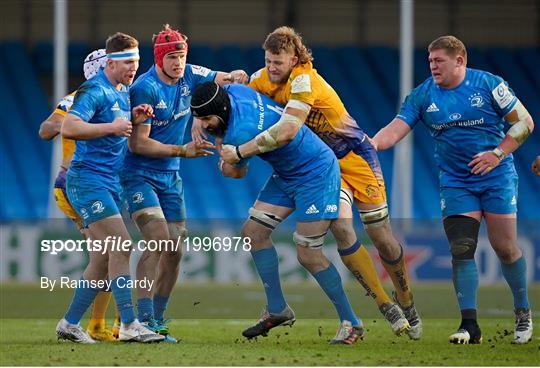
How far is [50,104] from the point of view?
24438 millimetres

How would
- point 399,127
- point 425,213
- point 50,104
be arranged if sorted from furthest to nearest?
point 50,104
point 425,213
point 399,127

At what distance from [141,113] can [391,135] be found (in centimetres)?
203

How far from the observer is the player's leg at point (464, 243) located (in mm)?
9586

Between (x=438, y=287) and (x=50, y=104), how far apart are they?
1012 cm

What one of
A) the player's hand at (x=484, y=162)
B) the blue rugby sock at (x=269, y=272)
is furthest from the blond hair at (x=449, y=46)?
the blue rugby sock at (x=269, y=272)

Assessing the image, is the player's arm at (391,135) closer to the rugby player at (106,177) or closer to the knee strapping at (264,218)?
the knee strapping at (264,218)

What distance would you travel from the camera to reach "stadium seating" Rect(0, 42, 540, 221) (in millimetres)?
22469

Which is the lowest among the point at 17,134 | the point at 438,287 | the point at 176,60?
the point at 438,287

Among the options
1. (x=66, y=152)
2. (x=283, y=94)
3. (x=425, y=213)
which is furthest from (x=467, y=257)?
(x=425, y=213)

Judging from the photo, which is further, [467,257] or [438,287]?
[438,287]

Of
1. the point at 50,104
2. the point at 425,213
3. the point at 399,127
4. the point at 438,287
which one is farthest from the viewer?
the point at 50,104

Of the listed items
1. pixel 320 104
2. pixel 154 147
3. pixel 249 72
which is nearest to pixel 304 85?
pixel 320 104

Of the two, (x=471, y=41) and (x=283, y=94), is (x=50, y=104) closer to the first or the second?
(x=471, y=41)

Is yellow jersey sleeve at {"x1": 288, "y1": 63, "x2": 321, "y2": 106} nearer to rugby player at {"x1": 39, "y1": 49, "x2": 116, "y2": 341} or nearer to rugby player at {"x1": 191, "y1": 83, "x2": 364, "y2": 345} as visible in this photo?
rugby player at {"x1": 191, "y1": 83, "x2": 364, "y2": 345}
